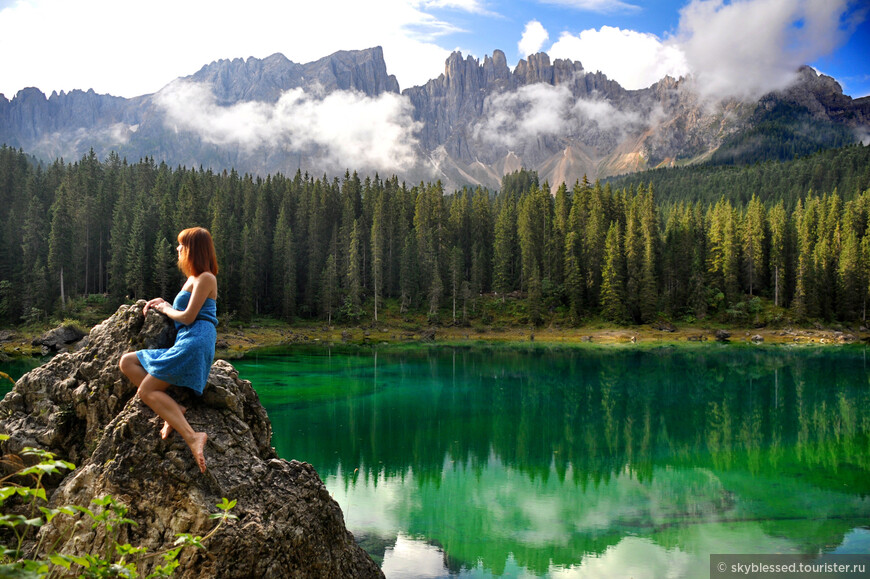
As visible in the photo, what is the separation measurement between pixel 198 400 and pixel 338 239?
8132cm

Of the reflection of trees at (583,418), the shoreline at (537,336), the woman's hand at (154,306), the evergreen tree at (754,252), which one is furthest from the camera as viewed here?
the evergreen tree at (754,252)

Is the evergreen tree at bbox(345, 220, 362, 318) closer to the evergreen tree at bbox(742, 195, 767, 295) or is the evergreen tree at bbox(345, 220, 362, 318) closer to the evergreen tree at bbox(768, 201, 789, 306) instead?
the evergreen tree at bbox(742, 195, 767, 295)

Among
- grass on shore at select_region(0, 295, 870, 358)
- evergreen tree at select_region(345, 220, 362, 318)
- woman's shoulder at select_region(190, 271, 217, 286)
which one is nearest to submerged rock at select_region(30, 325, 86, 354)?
grass on shore at select_region(0, 295, 870, 358)

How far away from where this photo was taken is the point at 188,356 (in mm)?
5590

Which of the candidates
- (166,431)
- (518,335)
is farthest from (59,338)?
(166,431)

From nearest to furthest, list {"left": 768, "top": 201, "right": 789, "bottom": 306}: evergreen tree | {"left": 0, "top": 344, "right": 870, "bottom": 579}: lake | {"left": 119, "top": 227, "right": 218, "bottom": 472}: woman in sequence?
1. {"left": 119, "top": 227, "right": 218, "bottom": 472}: woman
2. {"left": 0, "top": 344, "right": 870, "bottom": 579}: lake
3. {"left": 768, "top": 201, "right": 789, "bottom": 306}: evergreen tree

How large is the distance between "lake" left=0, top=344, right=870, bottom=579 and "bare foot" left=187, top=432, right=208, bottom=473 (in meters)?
6.56

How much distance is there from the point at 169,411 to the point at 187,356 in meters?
0.57

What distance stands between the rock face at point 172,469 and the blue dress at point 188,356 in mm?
486

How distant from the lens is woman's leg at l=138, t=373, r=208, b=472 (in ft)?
18.1

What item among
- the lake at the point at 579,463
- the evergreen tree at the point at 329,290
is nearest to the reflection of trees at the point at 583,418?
the lake at the point at 579,463

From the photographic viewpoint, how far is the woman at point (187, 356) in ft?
18.2

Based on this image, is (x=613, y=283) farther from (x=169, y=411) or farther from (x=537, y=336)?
(x=169, y=411)

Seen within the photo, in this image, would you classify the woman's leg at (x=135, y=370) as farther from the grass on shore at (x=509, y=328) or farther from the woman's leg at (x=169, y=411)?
the grass on shore at (x=509, y=328)
